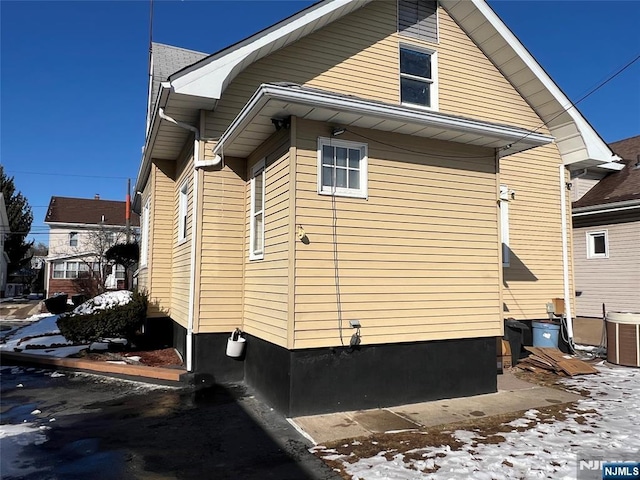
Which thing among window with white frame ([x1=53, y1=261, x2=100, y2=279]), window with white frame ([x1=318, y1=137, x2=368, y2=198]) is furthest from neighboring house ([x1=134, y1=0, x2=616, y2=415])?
window with white frame ([x1=53, y1=261, x2=100, y2=279])

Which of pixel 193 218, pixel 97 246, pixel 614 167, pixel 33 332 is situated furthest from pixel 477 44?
pixel 97 246

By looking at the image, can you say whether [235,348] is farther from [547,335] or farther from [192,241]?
[547,335]

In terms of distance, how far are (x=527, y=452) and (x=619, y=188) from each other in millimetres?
11083

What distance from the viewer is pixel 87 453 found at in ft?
14.8

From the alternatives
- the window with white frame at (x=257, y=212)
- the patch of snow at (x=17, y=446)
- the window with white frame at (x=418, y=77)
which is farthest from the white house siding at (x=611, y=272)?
the patch of snow at (x=17, y=446)

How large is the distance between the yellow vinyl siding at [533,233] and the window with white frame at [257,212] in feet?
19.9

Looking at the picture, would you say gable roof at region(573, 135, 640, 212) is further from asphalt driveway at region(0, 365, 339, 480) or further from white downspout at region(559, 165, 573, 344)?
asphalt driveway at region(0, 365, 339, 480)

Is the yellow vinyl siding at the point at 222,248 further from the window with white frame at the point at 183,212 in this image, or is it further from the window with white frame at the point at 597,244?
the window with white frame at the point at 597,244

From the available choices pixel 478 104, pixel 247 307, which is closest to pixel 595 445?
pixel 247 307

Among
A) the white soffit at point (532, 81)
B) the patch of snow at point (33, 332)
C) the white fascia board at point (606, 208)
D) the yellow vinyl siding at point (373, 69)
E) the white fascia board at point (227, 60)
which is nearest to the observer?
the white fascia board at point (227, 60)

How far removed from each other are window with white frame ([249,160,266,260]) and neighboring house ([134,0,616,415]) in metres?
0.05

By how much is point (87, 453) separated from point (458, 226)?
224 inches

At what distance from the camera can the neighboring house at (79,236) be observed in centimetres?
3162

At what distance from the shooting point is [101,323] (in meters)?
8.59
